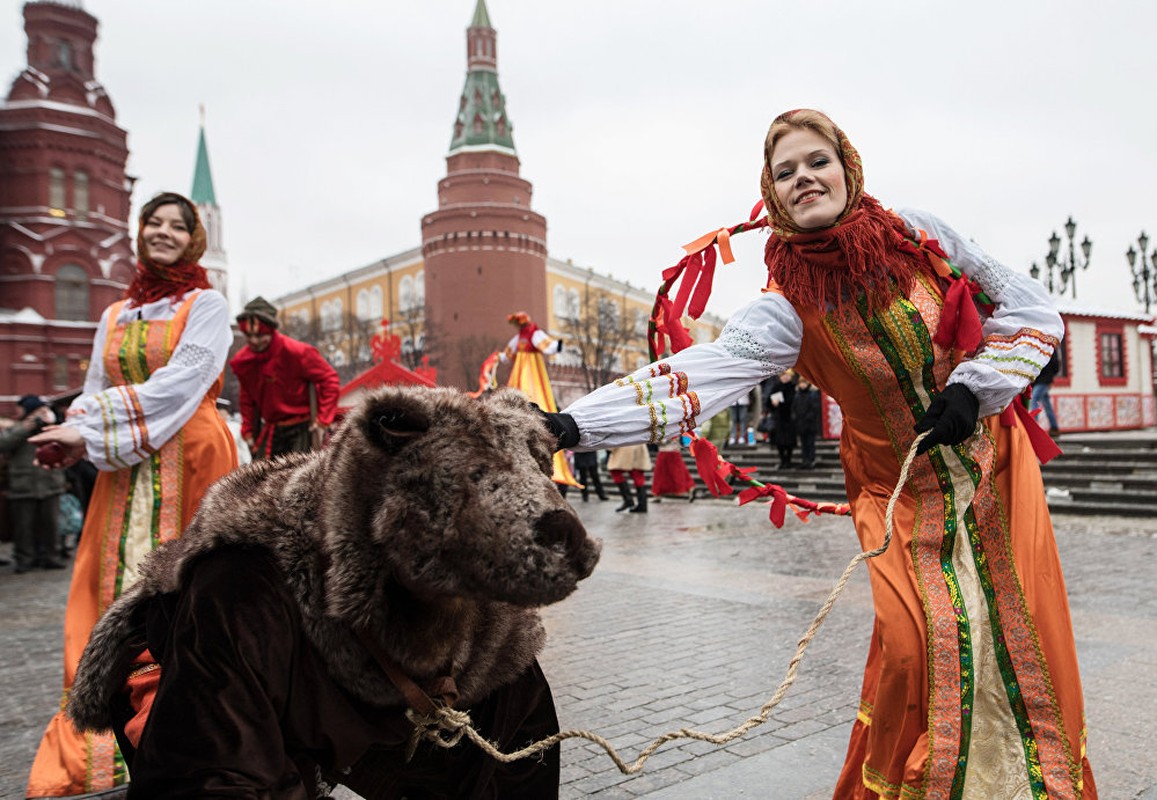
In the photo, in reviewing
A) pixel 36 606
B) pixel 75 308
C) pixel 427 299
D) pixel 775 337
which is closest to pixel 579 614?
pixel 775 337

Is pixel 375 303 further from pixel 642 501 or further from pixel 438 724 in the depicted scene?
pixel 438 724

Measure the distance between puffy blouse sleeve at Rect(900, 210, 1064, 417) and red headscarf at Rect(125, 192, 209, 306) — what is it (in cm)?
294

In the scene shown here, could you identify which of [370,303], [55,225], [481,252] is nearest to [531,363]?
[55,225]

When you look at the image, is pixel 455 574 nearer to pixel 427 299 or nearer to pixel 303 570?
pixel 303 570

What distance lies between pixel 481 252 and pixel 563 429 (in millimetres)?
61271

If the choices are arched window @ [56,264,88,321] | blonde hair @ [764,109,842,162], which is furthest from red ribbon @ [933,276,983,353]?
arched window @ [56,264,88,321]

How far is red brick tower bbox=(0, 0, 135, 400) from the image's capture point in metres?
42.3

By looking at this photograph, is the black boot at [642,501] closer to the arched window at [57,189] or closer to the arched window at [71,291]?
the arched window at [71,291]

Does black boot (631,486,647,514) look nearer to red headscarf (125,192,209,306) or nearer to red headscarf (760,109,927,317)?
red headscarf (125,192,209,306)

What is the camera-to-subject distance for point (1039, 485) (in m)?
2.75

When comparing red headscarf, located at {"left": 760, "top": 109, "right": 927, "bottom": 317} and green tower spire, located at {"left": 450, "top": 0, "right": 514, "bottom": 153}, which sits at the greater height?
green tower spire, located at {"left": 450, "top": 0, "right": 514, "bottom": 153}

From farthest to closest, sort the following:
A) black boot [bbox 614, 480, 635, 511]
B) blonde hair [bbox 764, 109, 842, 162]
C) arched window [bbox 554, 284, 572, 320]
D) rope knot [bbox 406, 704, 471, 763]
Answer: arched window [bbox 554, 284, 572, 320] → black boot [bbox 614, 480, 635, 511] → blonde hair [bbox 764, 109, 842, 162] → rope knot [bbox 406, 704, 471, 763]

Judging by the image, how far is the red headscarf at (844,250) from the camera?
2.70 m

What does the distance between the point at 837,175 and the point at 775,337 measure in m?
0.53
